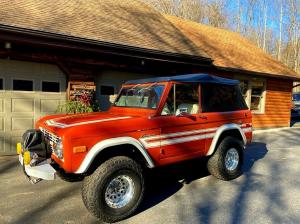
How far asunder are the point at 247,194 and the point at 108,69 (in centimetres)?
585

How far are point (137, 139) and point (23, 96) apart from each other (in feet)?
15.8

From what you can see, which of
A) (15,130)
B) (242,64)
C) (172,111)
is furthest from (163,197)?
(242,64)

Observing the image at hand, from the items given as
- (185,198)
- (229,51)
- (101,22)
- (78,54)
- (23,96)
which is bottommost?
(185,198)

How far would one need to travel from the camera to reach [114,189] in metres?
4.05

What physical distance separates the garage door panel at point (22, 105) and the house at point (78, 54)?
0.02m

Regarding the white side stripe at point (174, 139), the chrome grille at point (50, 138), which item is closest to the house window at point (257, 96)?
the white side stripe at point (174, 139)

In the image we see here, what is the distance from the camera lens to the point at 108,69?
9203mm

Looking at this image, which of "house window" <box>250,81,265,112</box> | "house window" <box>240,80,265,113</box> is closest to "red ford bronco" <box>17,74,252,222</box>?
"house window" <box>240,80,265,113</box>

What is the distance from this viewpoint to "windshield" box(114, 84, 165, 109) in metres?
4.79

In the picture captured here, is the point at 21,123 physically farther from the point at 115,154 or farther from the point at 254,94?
the point at 254,94

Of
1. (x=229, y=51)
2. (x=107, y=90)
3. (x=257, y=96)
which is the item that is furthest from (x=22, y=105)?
(x=257, y=96)

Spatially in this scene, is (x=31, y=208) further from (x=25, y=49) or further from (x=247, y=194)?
(x=25, y=49)

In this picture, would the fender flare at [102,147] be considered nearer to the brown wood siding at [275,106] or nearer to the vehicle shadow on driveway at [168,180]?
the vehicle shadow on driveway at [168,180]

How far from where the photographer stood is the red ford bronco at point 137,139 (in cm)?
379
